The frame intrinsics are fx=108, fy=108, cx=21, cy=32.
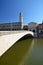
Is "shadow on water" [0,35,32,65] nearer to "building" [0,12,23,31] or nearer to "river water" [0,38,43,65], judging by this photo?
"river water" [0,38,43,65]

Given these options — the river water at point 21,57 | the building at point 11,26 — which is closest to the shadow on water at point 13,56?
the river water at point 21,57

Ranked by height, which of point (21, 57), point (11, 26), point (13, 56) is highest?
point (11, 26)

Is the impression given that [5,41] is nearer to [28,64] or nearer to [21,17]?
[28,64]

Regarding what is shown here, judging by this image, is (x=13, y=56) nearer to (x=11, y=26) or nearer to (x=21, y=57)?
(x=21, y=57)

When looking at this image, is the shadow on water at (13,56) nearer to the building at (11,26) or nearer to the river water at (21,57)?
the river water at (21,57)

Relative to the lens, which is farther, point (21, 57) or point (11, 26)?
point (11, 26)

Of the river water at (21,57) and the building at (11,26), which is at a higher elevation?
the building at (11,26)

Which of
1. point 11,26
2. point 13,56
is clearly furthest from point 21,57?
point 11,26

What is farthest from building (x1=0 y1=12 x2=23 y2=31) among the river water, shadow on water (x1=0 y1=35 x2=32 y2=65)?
the river water

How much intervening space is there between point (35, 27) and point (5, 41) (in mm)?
35416

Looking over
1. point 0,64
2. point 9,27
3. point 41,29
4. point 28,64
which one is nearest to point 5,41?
point 0,64

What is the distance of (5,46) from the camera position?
9570mm

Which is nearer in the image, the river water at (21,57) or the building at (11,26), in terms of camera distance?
the river water at (21,57)

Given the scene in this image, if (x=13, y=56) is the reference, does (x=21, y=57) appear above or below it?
below
